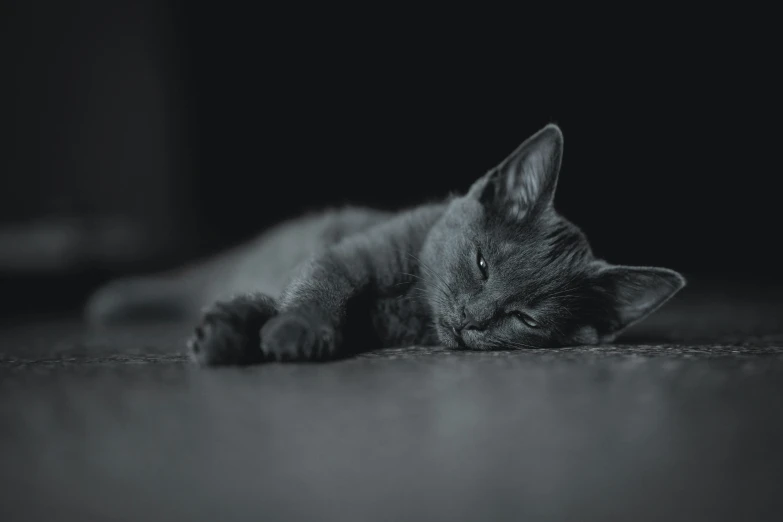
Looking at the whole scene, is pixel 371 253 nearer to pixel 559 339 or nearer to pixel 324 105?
pixel 559 339

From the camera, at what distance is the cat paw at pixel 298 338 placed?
105cm

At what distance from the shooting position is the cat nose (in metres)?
1.27

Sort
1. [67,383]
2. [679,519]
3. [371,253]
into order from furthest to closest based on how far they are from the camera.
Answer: [371,253] < [67,383] < [679,519]

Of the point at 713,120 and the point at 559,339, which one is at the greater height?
the point at 713,120

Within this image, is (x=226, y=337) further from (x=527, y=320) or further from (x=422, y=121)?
(x=422, y=121)

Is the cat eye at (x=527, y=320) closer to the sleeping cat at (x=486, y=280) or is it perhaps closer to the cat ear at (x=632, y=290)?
the sleeping cat at (x=486, y=280)

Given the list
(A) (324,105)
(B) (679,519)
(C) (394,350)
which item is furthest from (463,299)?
(A) (324,105)

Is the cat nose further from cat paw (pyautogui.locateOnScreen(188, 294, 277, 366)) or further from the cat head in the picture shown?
cat paw (pyautogui.locateOnScreen(188, 294, 277, 366))

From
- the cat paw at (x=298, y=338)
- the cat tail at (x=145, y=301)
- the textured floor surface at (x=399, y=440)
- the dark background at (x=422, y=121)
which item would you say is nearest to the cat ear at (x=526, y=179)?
the textured floor surface at (x=399, y=440)

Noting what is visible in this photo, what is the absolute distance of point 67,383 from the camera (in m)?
0.96

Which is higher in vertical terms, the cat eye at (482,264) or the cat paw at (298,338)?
the cat eye at (482,264)

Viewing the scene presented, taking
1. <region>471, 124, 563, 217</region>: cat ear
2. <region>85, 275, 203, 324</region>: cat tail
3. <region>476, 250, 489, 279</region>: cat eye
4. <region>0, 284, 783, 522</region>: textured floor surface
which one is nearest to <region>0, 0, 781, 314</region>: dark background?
<region>85, 275, 203, 324</region>: cat tail

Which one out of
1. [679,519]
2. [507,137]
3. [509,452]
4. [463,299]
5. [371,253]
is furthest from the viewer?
[507,137]

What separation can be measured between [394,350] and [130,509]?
0.77 meters
